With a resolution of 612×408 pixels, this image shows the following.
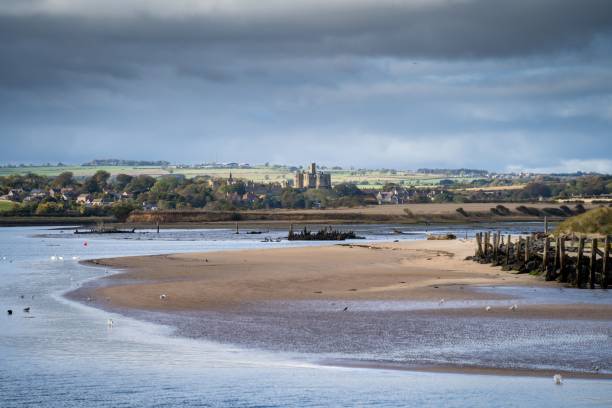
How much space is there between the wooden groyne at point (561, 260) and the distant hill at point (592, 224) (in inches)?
117

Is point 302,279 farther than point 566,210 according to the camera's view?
No

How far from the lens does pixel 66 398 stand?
14836 mm

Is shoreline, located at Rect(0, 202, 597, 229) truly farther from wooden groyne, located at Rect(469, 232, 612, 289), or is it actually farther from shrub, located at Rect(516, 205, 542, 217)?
wooden groyne, located at Rect(469, 232, 612, 289)

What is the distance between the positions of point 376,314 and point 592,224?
75.4ft

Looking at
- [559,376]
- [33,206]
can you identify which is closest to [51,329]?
[559,376]

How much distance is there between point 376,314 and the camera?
23.5 meters

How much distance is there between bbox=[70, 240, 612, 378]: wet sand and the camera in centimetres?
1797

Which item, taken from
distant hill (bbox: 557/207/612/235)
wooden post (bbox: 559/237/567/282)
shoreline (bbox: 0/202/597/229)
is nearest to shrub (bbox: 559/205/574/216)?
shoreline (bbox: 0/202/597/229)

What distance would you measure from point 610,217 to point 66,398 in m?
33.3

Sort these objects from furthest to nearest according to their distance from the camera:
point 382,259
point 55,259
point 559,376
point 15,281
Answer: point 55,259, point 382,259, point 15,281, point 559,376

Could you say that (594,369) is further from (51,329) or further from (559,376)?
(51,329)

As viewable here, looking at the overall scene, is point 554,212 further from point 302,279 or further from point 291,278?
point 302,279

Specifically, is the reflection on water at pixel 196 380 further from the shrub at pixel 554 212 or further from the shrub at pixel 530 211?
the shrub at pixel 530 211

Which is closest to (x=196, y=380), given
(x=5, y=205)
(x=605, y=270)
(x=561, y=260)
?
(x=605, y=270)
